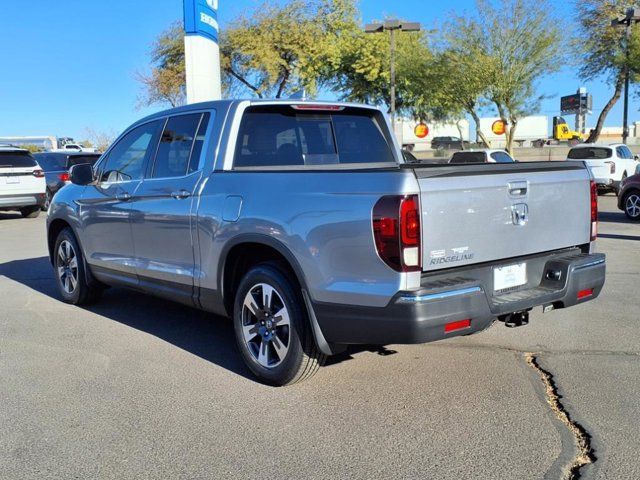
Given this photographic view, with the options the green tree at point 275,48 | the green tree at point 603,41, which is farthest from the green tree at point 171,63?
the green tree at point 603,41

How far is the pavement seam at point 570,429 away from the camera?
10.3 ft

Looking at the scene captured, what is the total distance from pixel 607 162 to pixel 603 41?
503 inches

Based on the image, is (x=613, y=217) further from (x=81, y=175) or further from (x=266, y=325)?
(x=266, y=325)

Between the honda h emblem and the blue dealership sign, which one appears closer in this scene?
the honda h emblem

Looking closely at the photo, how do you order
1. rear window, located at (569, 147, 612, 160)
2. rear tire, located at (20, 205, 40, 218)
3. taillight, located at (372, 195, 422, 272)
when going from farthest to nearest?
rear window, located at (569, 147, 612, 160)
rear tire, located at (20, 205, 40, 218)
taillight, located at (372, 195, 422, 272)

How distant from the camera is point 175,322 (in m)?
6.06

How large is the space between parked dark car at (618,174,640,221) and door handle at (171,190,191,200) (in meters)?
11.9

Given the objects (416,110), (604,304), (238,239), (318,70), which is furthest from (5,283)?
(416,110)

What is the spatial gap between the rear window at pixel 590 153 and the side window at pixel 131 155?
54.9 feet

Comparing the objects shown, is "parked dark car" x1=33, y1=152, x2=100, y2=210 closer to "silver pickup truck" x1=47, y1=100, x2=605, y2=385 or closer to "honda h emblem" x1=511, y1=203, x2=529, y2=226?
"silver pickup truck" x1=47, y1=100, x2=605, y2=385

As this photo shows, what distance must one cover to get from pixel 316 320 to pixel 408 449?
93 cm

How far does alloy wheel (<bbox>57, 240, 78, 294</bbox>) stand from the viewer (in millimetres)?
6641

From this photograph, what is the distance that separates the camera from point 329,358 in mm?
4828

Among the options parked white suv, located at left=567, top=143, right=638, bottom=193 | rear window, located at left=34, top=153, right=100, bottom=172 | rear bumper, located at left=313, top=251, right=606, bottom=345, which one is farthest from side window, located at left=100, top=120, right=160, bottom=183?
parked white suv, located at left=567, top=143, right=638, bottom=193
